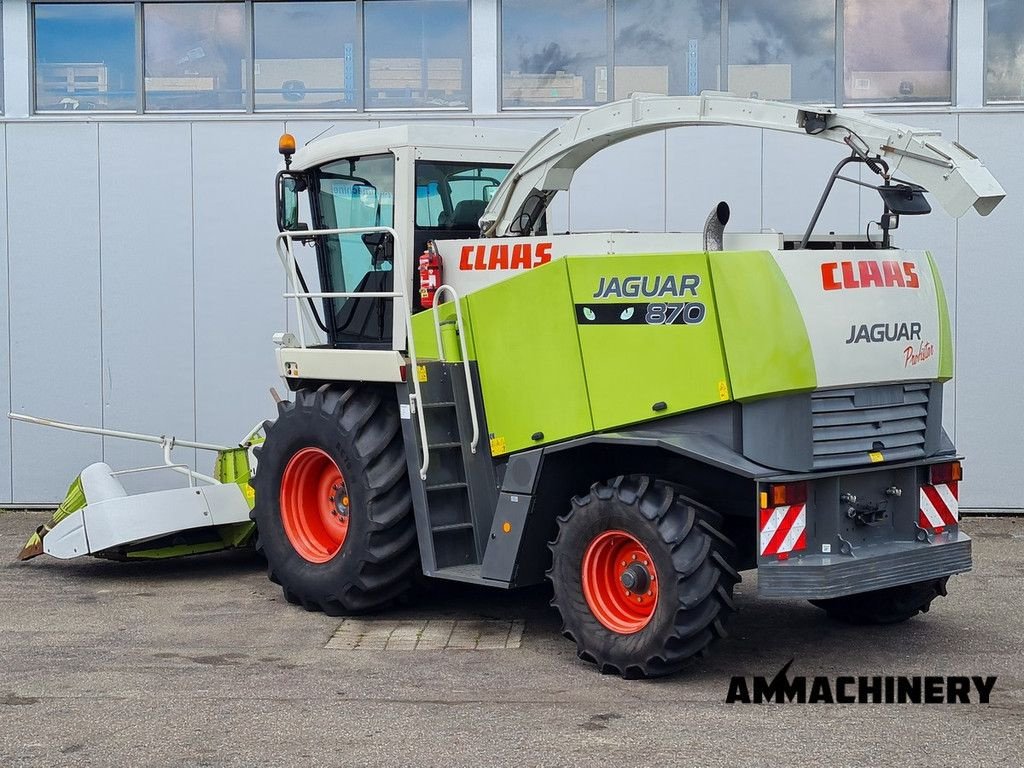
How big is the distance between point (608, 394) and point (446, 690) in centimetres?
173

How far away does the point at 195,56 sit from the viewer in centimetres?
1284

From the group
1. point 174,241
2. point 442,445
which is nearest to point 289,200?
point 442,445

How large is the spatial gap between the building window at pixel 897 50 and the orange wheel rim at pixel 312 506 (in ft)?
19.7

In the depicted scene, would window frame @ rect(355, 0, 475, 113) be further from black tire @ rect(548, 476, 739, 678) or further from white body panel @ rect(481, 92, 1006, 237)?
black tire @ rect(548, 476, 739, 678)

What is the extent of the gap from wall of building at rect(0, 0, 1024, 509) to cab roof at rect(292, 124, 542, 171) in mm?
3071

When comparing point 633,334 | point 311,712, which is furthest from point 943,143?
point 311,712

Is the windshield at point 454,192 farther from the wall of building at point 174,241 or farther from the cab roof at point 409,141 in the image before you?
the wall of building at point 174,241

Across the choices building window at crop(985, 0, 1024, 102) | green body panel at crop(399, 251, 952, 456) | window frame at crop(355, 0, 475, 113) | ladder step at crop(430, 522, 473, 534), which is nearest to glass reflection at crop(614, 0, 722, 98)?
window frame at crop(355, 0, 475, 113)

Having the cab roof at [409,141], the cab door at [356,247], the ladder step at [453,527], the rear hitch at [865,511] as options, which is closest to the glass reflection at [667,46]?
the cab roof at [409,141]

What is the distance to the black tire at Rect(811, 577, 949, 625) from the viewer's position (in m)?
8.05

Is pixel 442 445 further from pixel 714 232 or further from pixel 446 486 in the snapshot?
pixel 714 232

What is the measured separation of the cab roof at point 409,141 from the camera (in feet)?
28.6

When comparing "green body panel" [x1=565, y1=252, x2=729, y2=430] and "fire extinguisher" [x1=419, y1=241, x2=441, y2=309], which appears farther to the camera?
"fire extinguisher" [x1=419, y1=241, x2=441, y2=309]

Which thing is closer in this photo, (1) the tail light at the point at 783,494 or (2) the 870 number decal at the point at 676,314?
(1) the tail light at the point at 783,494
